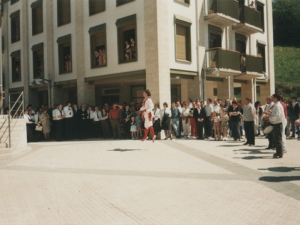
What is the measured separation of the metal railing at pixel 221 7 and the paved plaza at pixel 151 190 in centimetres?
1189

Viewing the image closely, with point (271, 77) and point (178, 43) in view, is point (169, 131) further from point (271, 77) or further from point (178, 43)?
point (271, 77)

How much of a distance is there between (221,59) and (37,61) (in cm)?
1361

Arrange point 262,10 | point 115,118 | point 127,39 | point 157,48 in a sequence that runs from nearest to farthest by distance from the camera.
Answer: point 157,48
point 115,118
point 127,39
point 262,10

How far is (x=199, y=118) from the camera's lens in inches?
609

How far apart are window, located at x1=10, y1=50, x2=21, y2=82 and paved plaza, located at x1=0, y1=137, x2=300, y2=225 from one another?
58.5 feet

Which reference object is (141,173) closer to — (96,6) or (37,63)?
(96,6)

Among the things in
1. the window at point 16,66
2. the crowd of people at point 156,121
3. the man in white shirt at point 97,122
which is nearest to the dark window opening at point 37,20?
the window at point 16,66

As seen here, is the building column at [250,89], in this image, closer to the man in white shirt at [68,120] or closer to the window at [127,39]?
the window at [127,39]

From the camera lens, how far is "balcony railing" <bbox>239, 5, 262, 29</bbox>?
859 inches

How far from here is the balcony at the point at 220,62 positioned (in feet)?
62.2

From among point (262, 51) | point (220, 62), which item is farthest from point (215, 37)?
point (262, 51)

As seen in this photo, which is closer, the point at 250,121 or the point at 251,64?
the point at 250,121

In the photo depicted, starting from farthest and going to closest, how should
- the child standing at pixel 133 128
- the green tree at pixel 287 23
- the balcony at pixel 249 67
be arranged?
the green tree at pixel 287 23
the balcony at pixel 249 67
the child standing at pixel 133 128

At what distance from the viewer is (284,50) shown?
2076 inches
